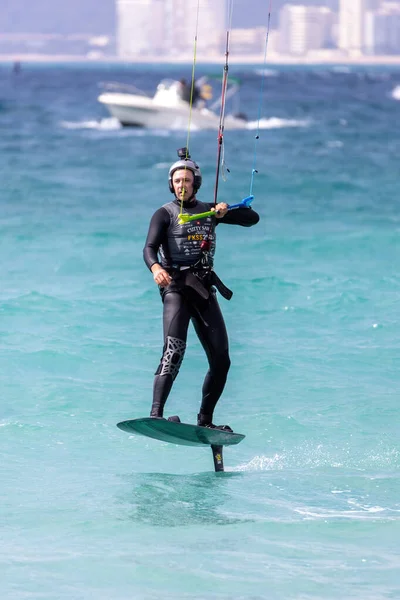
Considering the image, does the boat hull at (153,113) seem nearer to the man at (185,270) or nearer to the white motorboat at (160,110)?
the white motorboat at (160,110)

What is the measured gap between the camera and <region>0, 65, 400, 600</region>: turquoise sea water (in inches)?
262

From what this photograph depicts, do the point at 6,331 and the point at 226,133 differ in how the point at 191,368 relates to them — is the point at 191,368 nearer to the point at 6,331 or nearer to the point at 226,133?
the point at 6,331

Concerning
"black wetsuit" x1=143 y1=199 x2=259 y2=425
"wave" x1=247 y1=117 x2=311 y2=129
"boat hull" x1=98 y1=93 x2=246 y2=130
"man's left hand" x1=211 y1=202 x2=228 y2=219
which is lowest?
"wave" x1=247 y1=117 x2=311 y2=129

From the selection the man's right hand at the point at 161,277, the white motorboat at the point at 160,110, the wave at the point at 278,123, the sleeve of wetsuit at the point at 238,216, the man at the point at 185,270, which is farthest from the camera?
the wave at the point at 278,123

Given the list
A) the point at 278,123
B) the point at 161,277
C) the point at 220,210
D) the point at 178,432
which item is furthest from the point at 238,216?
the point at 278,123

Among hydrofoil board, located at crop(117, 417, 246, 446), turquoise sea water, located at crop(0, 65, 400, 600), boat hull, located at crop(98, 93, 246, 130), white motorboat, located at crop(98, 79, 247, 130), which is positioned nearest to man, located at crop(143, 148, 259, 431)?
hydrofoil board, located at crop(117, 417, 246, 446)

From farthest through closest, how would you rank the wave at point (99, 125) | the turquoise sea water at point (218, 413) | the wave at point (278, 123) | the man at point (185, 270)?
the wave at point (278, 123)
the wave at point (99, 125)
the man at point (185, 270)
the turquoise sea water at point (218, 413)

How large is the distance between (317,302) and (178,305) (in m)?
7.99

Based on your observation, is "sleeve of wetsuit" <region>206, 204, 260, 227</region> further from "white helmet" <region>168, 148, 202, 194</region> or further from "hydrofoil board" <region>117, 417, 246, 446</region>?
"hydrofoil board" <region>117, 417, 246, 446</region>

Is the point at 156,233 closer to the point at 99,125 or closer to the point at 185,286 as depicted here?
the point at 185,286

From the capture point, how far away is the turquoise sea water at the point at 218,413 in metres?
6.65

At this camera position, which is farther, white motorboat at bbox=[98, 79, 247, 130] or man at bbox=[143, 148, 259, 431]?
white motorboat at bbox=[98, 79, 247, 130]

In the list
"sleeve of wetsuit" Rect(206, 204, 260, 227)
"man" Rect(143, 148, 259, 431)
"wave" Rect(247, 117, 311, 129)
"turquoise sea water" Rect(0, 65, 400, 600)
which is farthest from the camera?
"wave" Rect(247, 117, 311, 129)

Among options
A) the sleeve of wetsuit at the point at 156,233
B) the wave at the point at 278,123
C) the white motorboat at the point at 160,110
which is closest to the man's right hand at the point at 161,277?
the sleeve of wetsuit at the point at 156,233
